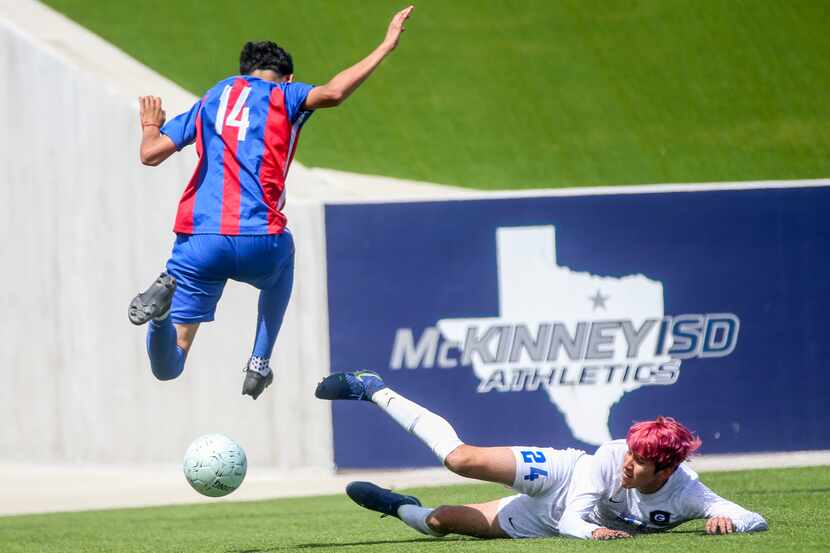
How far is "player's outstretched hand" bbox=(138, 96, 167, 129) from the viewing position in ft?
25.3

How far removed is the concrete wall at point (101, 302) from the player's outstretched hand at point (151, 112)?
5133mm

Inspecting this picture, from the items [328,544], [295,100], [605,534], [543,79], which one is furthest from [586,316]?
[543,79]

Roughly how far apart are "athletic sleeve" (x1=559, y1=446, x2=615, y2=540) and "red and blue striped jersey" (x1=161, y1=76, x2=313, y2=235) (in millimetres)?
2169

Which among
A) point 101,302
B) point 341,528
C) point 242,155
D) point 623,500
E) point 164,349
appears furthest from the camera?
point 101,302

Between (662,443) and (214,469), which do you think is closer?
(662,443)

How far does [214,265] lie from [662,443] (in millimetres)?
2692

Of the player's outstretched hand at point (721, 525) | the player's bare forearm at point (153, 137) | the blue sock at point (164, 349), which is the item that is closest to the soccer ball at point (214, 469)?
the blue sock at point (164, 349)

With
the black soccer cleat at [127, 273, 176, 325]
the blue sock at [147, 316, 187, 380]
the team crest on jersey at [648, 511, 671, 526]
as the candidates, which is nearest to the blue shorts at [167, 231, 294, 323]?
the blue sock at [147, 316, 187, 380]

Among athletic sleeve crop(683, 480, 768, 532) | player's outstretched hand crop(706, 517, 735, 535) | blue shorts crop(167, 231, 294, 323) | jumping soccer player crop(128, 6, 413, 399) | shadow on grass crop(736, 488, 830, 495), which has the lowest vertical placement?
shadow on grass crop(736, 488, 830, 495)

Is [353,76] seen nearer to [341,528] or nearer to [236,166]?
[236,166]

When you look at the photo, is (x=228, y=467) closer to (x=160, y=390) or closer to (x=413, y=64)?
(x=160, y=390)

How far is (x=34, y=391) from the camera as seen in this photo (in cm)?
1378

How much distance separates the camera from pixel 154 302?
24.2 ft

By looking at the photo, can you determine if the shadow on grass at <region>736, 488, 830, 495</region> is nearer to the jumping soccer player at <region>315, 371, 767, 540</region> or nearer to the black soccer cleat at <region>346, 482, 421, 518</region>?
the jumping soccer player at <region>315, 371, 767, 540</region>
